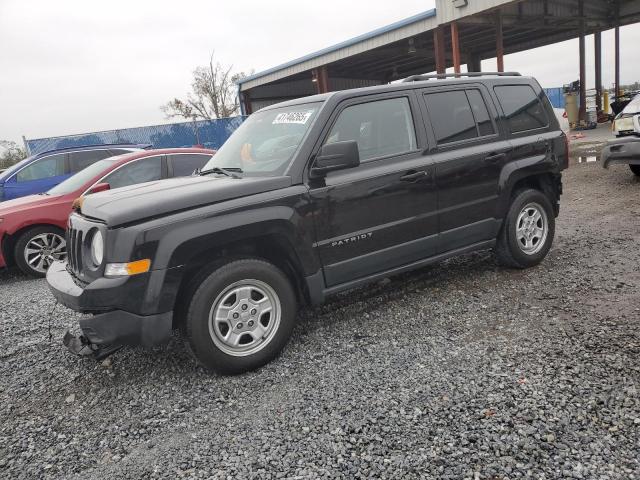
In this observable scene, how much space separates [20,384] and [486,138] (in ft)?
13.8

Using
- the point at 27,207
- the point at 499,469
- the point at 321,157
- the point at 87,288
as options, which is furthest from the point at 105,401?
the point at 27,207

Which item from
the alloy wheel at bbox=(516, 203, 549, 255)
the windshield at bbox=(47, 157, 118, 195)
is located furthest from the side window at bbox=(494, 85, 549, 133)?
the windshield at bbox=(47, 157, 118, 195)

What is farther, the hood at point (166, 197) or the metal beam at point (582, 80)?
the metal beam at point (582, 80)

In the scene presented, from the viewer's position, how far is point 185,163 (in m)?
6.96

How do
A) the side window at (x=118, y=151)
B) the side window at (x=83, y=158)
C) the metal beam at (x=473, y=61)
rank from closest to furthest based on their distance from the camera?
the side window at (x=83, y=158) → the side window at (x=118, y=151) → the metal beam at (x=473, y=61)

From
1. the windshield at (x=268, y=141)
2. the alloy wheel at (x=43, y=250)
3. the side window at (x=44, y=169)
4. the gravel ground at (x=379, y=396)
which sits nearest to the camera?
the gravel ground at (x=379, y=396)

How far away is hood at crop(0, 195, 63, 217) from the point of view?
6055mm

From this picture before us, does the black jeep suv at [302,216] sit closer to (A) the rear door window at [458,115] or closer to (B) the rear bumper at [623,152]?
(A) the rear door window at [458,115]

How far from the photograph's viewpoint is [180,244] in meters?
2.84

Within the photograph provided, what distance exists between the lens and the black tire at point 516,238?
4461mm

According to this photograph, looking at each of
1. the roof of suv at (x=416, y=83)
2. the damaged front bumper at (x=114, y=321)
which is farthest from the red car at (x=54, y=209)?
the damaged front bumper at (x=114, y=321)

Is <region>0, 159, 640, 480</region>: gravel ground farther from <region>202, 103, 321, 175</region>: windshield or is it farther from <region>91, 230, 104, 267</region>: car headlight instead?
<region>202, 103, 321, 175</region>: windshield

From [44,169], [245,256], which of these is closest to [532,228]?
[245,256]

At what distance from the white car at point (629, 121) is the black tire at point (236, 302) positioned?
22.1 feet
